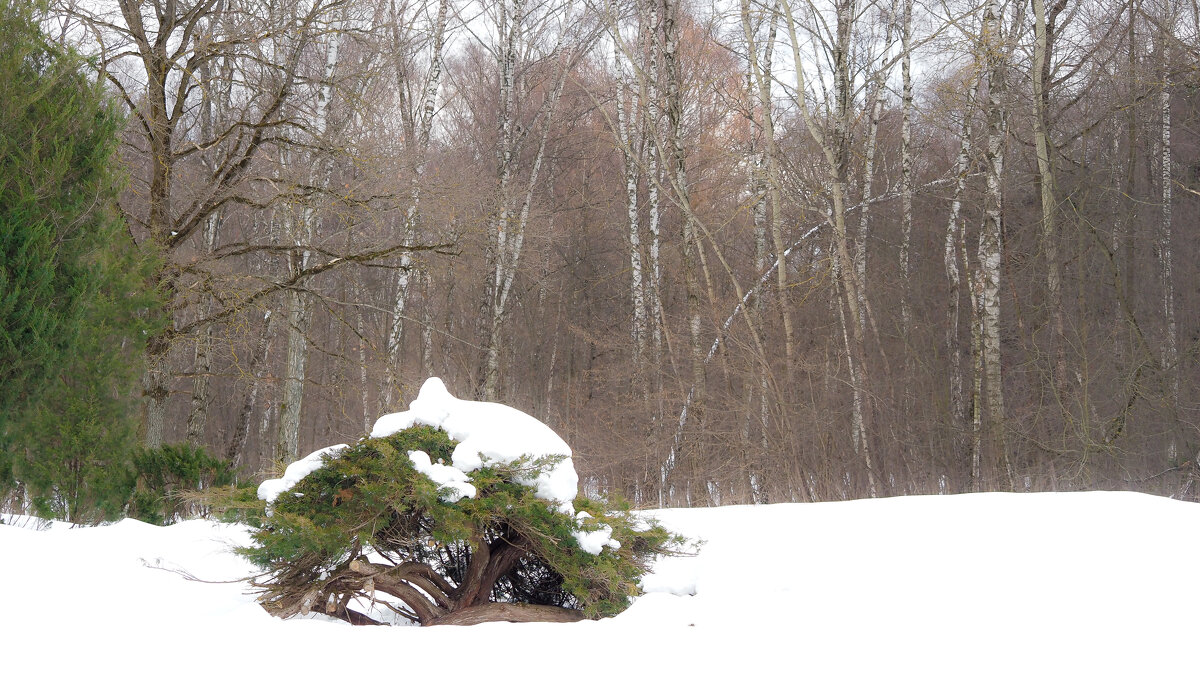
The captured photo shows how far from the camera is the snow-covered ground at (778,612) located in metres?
3.01

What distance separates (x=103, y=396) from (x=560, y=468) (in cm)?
515

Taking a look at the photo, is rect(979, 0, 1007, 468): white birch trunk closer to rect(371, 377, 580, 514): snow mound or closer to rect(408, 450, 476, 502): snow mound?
rect(371, 377, 580, 514): snow mound

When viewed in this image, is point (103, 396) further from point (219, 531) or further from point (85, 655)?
point (85, 655)

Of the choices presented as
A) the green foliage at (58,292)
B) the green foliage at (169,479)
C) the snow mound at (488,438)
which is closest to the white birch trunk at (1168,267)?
the snow mound at (488,438)

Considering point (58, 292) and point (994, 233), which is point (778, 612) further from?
point (994, 233)

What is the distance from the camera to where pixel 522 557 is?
14.3 feet

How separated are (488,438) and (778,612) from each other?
62.6 inches

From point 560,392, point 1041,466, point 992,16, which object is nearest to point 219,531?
point 1041,466

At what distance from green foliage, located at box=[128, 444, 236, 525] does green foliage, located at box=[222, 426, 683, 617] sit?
410 cm

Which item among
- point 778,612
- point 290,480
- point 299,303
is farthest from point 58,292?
point 778,612

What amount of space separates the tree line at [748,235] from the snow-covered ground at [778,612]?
2474 millimetres

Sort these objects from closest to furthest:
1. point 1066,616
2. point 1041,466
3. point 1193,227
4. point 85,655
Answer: point 85,655, point 1066,616, point 1041,466, point 1193,227

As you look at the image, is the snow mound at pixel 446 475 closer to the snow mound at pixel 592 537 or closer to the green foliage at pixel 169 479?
the snow mound at pixel 592 537

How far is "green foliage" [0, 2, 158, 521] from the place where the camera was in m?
6.45
